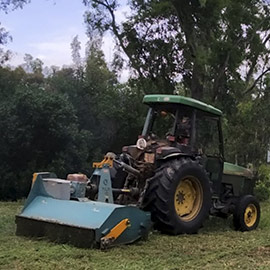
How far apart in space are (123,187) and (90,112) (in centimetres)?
1064

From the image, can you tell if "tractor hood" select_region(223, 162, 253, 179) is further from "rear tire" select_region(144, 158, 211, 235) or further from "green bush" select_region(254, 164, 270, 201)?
"green bush" select_region(254, 164, 270, 201)

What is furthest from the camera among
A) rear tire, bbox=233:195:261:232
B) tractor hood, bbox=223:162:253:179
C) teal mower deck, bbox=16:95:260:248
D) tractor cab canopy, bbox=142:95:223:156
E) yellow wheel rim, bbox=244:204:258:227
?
tractor hood, bbox=223:162:253:179

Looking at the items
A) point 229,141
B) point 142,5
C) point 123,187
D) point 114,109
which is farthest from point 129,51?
point 123,187

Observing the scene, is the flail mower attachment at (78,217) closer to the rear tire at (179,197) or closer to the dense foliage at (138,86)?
the rear tire at (179,197)

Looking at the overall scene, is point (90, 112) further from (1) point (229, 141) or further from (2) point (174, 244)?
(2) point (174, 244)

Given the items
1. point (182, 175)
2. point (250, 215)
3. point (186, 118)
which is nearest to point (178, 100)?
point (186, 118)

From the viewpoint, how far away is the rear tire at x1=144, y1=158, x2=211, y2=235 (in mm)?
6977

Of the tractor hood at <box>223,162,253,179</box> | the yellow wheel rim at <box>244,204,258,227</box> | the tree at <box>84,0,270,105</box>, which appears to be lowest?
the yellow wheel rim at <box>244,204,258,227</box>

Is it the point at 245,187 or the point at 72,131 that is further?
the point at 72,131

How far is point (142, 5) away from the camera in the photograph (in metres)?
15.9

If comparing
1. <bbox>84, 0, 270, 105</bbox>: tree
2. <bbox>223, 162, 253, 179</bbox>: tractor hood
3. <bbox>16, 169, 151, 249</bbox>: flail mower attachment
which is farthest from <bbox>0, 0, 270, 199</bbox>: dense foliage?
<bbox>16, 169, 151, 249</bbox>: flail mower attachment

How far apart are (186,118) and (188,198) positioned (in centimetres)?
130

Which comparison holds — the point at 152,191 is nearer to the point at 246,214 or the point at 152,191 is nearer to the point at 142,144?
the point at 142,144

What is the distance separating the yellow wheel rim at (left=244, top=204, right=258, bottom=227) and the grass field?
1.59 metres
